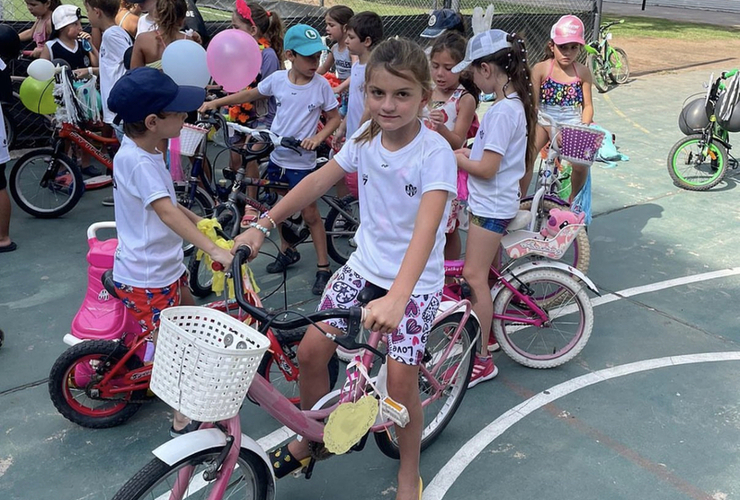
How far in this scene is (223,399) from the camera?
2.11m

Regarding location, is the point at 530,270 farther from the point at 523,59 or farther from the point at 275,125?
the point at 275,125

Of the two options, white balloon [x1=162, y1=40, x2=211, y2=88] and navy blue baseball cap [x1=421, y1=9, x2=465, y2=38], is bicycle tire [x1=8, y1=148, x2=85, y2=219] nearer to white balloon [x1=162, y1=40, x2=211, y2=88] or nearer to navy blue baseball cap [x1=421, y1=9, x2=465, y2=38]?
white balloon [x1=162, y1=40, x2=211, y2=88]

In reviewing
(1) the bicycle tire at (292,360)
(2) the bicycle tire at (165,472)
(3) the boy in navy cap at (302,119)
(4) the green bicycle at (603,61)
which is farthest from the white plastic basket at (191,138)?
(4) the green bicycle at (603,61)

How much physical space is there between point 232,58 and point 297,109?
66 centimetres

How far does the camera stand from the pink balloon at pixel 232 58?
519 cm

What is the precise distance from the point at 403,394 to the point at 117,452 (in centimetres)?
153

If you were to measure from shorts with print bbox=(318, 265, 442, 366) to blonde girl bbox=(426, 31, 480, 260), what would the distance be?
1.58 metres

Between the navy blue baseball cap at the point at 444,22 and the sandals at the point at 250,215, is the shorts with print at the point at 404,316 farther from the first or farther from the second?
the navy blue baseball cap at the point at 444,22

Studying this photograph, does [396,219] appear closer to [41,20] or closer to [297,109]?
[297,109]

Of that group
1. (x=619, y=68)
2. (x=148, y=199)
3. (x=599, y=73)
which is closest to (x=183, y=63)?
(x=148, y=199)

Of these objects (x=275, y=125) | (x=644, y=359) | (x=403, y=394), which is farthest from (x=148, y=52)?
(x=644, y=359)

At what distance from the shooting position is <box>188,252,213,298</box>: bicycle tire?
4.85m

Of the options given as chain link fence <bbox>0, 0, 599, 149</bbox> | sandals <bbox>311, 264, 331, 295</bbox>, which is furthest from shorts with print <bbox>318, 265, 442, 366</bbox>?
chain link fence <bbox>0, 0, 599, 149</bbox>

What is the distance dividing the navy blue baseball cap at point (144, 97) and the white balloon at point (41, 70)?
3.46 m
